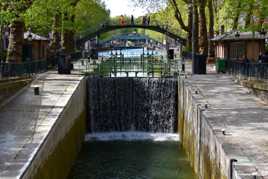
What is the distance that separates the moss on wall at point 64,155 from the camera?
616 inches

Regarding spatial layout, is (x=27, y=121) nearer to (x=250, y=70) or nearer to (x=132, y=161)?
(x=132, y=161)

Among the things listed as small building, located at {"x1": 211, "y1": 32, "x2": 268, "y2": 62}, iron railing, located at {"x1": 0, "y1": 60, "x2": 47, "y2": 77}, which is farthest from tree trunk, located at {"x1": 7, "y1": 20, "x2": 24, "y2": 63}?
small building, located at {"x1": 211, "y1": 32, "x2": 268, "y2": 62}

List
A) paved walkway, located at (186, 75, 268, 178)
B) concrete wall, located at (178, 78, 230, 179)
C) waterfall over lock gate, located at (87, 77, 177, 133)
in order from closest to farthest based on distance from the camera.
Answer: paved walkway, located at (186, 75, 268, 178) < concrete wall, located at (178, 78, 230, 179) < waterfall over lock gate, located at (87, 77, 177, 133)

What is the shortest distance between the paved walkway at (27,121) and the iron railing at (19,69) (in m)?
1.01

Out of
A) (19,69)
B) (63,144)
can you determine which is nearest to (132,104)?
(19,69)

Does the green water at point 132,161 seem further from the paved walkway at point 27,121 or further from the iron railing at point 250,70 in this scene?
the iron railing at point 250,70

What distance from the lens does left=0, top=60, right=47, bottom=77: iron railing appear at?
26.4 meters

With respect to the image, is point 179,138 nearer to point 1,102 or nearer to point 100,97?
point 100,97

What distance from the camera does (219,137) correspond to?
15.6m

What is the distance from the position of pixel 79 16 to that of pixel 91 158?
1761 inches

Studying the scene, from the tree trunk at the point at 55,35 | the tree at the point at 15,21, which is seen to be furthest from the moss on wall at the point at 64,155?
the tree trunk at the point at 55,35

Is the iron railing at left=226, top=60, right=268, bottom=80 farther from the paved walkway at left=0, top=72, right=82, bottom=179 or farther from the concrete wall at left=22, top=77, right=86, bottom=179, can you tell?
the paved walkway at left=0, top=72, right=82, bottom=179

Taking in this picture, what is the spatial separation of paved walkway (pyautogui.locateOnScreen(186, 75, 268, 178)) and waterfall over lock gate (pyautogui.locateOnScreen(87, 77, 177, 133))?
278cm

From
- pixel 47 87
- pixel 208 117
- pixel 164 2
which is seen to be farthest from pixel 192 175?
pixel 164 2
